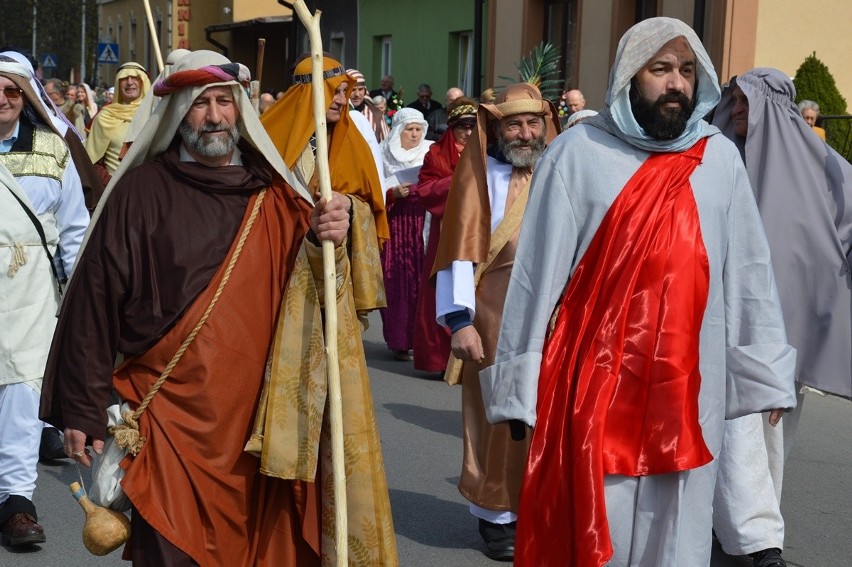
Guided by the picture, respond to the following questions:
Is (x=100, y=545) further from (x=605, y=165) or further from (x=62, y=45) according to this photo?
(x=62, y=45)

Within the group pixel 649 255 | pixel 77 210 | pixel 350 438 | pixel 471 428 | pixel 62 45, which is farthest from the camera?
pixel 62 45

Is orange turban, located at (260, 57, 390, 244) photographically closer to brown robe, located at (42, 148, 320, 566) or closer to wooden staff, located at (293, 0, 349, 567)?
brown robe, located at (42, 148, 320, 566)

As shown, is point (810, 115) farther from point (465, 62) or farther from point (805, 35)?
point (465, 62)

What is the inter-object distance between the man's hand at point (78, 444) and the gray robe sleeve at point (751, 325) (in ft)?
6.43

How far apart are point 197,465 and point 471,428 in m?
2.28

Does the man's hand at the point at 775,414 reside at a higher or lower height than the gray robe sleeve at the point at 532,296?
lower

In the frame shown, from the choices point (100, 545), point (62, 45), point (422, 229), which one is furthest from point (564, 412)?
point (62, 45)

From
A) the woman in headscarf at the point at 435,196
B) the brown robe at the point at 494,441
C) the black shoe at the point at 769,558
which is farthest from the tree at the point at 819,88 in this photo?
the black shoe at the point at 769,558

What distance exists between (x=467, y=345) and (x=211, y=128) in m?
1.52

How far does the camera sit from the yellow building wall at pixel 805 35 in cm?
1887

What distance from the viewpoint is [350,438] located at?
4.81 metres

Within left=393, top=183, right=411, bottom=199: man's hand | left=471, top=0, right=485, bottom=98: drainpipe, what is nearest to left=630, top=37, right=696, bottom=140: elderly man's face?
left=393, top=183, right=411, bottom=199: man's hand

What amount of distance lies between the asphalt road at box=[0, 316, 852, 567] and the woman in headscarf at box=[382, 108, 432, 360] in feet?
5.36

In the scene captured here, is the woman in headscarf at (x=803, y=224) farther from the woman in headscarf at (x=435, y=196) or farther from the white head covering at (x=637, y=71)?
the woman in headscarf at (x=435, y=196)
